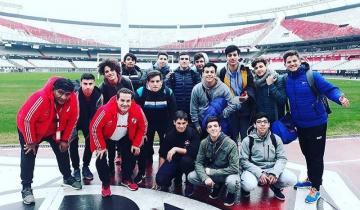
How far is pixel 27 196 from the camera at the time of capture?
13.6 feet

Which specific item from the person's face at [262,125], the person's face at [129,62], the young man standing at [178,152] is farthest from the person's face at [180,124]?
the person's face at [129,62]

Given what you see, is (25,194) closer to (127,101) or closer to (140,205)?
(140,205)

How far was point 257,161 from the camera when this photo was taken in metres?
4.51

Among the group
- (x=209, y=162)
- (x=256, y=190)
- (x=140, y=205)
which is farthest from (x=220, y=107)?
(x=140, y=205)

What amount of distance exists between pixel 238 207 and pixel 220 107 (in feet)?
4.57

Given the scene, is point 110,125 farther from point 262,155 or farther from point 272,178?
point 272,178

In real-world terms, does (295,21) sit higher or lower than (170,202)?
higher

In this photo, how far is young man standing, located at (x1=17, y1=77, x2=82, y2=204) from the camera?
395cm

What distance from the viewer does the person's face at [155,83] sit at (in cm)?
477

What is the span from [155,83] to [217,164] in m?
1.43

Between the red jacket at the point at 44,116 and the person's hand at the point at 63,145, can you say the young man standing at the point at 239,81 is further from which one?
the person's hand at the point at 63,145

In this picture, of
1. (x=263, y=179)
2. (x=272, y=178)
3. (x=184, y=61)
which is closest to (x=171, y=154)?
(x=263, y=179)

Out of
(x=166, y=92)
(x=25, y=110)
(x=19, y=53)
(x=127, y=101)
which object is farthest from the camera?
(x=19, y=53)

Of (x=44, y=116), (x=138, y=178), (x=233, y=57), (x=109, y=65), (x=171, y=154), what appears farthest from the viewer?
(x=138, y=178)
